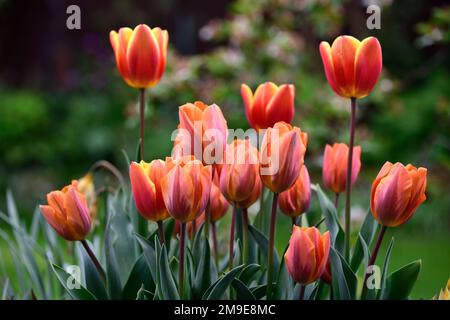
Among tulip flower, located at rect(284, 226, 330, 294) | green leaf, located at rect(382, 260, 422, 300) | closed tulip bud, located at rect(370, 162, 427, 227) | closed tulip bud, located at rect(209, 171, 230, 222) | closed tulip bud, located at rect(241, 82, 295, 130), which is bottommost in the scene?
green leaf, located at rect(382, 260, 422, 300)

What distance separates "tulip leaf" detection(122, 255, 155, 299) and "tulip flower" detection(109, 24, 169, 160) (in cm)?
20

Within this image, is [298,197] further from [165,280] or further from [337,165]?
[165,280]

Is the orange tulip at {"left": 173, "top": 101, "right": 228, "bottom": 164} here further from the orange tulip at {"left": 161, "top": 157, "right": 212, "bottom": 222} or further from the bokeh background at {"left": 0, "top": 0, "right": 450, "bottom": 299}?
the bokeh background at {"left": 0, "top": 0, "right": 450, "bottom": 299}

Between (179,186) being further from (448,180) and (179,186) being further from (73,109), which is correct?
(73,109)

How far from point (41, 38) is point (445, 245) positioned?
540 centimetres

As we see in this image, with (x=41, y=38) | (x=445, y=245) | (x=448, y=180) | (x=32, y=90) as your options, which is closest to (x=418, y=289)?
(x=445, y=245)

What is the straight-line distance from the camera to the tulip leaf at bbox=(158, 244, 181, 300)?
1.12m

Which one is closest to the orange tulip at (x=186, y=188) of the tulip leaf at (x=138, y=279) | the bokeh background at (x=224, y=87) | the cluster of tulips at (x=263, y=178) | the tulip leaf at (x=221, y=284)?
the cluster of tulips at (x=263, y=178)

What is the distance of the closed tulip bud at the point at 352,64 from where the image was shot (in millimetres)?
1212

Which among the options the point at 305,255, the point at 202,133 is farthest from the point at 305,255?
the point at 202,133

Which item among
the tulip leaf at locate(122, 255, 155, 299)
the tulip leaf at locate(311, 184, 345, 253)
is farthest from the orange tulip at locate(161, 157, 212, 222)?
the tulip leaf at locate(311, 184, 345, 253)

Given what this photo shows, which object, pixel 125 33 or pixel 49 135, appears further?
pixel 49 135

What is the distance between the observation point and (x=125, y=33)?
54.2 inches

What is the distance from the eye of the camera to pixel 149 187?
1.13 meters
